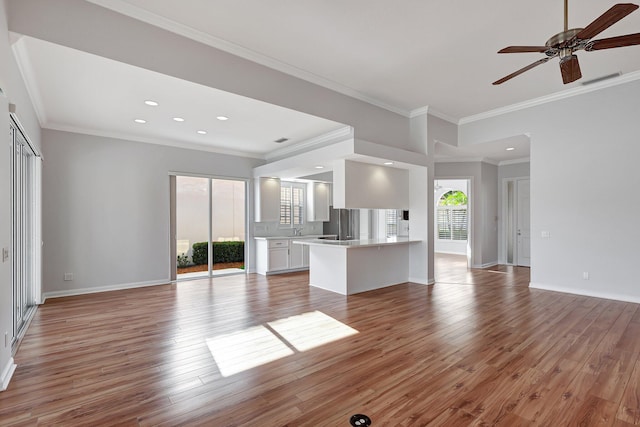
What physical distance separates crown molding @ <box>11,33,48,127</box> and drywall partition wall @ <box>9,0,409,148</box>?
11.1 inches

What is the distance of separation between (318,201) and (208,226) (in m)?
2.91

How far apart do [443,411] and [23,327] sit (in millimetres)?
4664

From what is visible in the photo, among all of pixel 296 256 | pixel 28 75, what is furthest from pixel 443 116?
pixel 28 75

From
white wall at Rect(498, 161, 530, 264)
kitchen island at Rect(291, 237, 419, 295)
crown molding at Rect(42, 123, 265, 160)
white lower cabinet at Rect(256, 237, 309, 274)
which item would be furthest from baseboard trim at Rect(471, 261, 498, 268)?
crown molding at Rect(42, 123, 265, 160)

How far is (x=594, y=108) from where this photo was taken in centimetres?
517

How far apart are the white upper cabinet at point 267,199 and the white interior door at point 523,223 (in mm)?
6534

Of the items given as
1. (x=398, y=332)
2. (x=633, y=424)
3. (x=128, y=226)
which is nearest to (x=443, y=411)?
(x=633, y=424)

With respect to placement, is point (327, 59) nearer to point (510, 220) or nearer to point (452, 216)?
point (510, 220)

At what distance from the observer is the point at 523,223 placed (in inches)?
336

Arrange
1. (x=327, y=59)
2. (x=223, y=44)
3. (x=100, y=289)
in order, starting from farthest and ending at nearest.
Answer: (x=100, y=289) < (x=327, y=59) < (x=223, y=44)

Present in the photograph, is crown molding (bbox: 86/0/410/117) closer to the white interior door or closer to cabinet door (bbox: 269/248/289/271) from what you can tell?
cabinet door (bbox: 269/248/289/271)

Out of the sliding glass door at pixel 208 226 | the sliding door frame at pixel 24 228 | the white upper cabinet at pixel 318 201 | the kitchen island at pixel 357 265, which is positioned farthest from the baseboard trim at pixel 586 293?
the sliding door frame at pixel 24 228

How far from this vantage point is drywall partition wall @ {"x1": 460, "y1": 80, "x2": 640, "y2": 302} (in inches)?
191

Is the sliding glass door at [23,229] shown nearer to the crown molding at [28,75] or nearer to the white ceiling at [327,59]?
the crown molding at [28,75]
